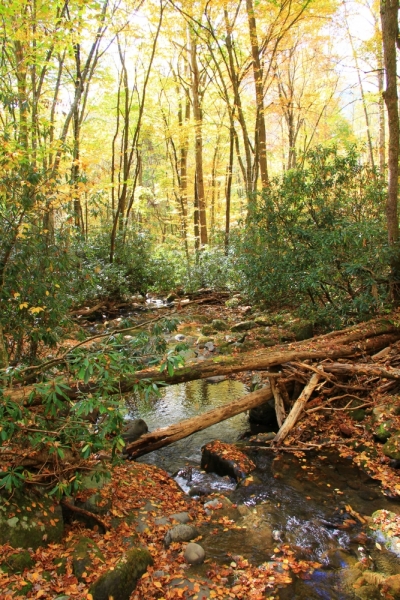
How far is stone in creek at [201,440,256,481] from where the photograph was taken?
199 inches

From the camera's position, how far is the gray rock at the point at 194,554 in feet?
11.6

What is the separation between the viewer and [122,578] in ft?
9.95

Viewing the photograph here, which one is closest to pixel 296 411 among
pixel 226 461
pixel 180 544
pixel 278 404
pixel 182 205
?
pixel 278 404

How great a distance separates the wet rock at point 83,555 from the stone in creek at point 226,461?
2.10m

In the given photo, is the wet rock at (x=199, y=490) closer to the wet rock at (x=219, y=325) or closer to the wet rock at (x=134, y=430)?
the wet rock at (x=134, y=430)

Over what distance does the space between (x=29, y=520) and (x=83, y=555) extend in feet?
1.79

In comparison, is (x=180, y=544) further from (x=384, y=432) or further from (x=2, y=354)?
(x=384, y=432)

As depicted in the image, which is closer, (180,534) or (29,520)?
(29,520)

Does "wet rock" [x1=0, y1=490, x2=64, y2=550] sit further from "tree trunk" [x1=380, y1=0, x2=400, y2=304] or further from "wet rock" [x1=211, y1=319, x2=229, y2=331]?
"wet rock" [x1=211, y1=319, x2=229, y2=331]

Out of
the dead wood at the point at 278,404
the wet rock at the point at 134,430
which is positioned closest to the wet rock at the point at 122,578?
the wet rock at the point at 134,430

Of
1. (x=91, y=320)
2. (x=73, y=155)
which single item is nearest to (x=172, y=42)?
(x=91, y=320)

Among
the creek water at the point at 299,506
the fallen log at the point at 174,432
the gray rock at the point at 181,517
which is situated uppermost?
the fallen log at the point at 174,432

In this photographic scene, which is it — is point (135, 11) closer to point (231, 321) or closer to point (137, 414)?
point (231, 321)

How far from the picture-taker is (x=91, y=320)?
553 inches
